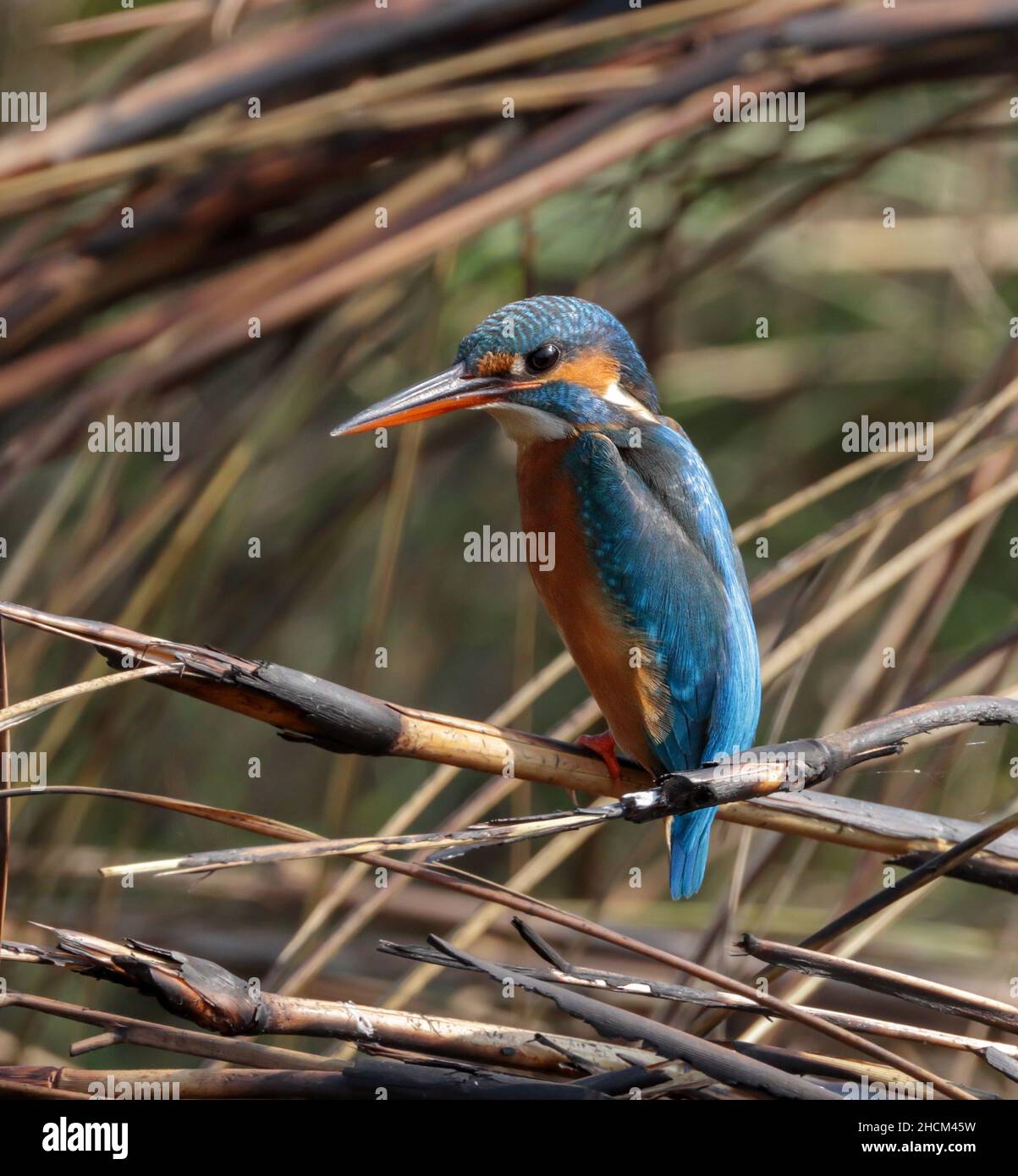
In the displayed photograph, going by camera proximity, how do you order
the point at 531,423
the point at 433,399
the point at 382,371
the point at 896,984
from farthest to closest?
the point at 382,371
the point at 531,423
the point at 433,399
the point at 896,984

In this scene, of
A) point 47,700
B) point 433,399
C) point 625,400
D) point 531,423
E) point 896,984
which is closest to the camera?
point 47,700

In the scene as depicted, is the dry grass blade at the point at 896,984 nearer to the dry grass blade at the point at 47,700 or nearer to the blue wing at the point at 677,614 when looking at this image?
the dry grass blade at the point at 47,700

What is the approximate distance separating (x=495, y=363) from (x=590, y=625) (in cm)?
55

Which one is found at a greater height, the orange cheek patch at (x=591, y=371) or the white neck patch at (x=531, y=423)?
the orange cheek patch at (x=591, y=371)

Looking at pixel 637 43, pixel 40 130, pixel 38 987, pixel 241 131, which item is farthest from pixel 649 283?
pixel 38 987

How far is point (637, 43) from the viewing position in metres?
2.92

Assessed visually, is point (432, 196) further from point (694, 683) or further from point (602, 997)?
point (602, 997)

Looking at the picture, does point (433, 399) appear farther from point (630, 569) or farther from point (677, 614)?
point (677, 614)

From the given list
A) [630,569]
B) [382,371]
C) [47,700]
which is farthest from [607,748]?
[382,371]

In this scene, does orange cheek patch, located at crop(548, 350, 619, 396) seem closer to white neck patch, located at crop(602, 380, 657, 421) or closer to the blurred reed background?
white neck patch, located at crop(602, 380, 657, 421)

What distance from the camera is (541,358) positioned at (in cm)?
249

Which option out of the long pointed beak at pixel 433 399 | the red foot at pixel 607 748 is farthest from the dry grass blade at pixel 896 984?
the long pointed beak at pixel 433 399

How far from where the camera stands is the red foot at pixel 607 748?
223 cm

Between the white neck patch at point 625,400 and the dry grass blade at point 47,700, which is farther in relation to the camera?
the white neck patch at point 625,400
